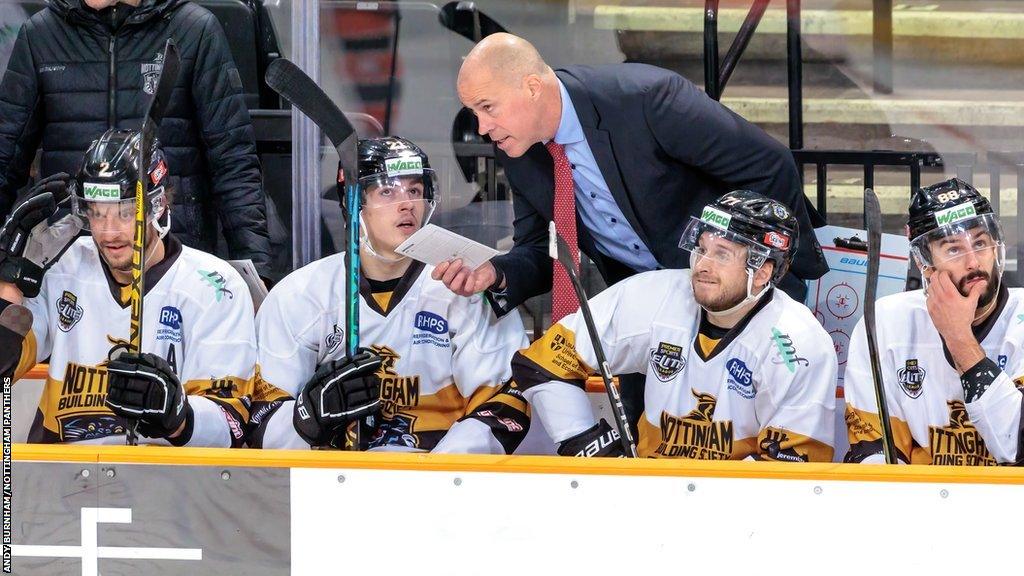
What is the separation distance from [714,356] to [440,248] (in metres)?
0.64

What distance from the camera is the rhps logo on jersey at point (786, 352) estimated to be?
9.55 feet

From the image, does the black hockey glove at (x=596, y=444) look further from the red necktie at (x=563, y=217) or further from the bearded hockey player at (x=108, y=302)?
the bearded hockey player at (x=108, y=302)

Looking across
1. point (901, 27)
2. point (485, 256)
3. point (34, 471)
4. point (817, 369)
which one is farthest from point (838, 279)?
point (901, 27)

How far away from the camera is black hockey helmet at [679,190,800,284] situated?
9.53ft

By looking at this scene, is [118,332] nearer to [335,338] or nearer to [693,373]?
[335,338]

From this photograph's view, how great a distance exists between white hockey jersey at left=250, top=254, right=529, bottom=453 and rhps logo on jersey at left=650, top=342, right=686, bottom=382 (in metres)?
0.32

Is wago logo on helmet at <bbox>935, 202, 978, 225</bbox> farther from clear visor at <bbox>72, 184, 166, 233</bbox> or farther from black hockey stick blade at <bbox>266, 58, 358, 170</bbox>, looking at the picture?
clear visor at <bbox>72, 184, 166, 233</bbox>

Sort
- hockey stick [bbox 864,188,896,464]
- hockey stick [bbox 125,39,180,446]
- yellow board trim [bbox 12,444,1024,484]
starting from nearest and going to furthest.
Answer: yellow board trim [bbox 12,444,1024,484] → hockey stick [bbox 864,188,896,464] → hockey stick [bbox 125,39,180,446]

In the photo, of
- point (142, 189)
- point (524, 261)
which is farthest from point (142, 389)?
point (524, 261)

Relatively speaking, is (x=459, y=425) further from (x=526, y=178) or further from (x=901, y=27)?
(x=901, y=27)

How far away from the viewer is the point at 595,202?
3238 mm

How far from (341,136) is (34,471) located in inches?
32.7

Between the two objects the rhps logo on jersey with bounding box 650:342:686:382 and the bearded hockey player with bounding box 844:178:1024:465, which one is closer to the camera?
the bearded hockey player with bounding box 844:178:1024:465

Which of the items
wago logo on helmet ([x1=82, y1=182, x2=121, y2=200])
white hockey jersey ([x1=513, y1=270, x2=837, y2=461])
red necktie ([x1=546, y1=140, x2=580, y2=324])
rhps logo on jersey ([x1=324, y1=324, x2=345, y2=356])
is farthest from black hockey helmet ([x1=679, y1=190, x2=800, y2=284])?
wago logo on helmet ([x1=82, y1=182, x2=121, y2=200])
